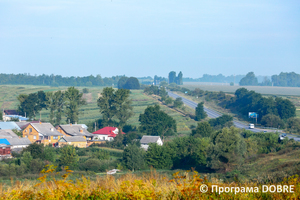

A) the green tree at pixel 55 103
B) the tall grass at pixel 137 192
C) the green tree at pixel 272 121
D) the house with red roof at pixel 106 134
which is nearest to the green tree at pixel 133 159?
the house with red roof at pixel 106 134

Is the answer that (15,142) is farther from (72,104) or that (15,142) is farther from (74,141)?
(72,104)

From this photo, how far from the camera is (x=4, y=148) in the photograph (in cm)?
4712

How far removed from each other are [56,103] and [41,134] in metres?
19.5

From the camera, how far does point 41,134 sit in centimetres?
6231

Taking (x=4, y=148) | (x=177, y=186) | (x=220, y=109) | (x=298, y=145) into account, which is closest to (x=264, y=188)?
(x=177, y=186)

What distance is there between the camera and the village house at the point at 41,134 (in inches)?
2454

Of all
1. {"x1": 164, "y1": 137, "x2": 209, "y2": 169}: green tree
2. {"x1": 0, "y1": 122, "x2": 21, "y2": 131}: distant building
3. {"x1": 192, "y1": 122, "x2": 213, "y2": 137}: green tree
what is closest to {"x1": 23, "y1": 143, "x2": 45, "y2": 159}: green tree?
{"x1": 164, "y1": 137, "x2": 209, "y2": 169}: green tree

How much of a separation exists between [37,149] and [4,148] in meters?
7.01

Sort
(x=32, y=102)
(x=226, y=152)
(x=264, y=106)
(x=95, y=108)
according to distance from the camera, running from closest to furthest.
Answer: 1. (x=226, y=152)
2. (x=264, y=106)
3. (x=32, y=102)
4. (x=95, y=108)

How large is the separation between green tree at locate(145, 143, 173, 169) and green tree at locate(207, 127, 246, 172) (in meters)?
7.67

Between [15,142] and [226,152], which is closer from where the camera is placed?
[226,152]

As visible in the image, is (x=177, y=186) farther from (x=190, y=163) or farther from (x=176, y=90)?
(x=176, y=90)

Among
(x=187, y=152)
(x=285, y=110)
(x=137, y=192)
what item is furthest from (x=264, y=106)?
(x=137, y=192)

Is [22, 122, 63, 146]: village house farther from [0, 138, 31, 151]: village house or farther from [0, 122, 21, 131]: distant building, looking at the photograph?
[0, 138, 31, 151]: village house
